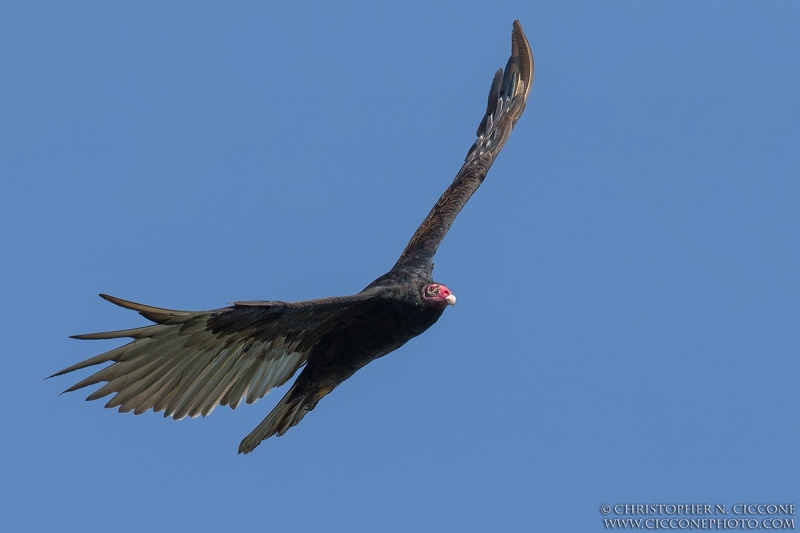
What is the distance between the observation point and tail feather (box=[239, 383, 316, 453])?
10.5 meters

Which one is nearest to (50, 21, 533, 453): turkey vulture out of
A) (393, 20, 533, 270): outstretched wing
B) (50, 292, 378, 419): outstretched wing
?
(50, 292, 378, 419): outstretched wing

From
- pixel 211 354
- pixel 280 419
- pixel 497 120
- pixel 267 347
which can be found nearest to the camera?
pixel 211 354

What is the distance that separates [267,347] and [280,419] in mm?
882

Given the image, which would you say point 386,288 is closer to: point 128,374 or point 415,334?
point 415,334

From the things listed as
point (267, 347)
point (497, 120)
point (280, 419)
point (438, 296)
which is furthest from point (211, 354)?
point (497, 120)

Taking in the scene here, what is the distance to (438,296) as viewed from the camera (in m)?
10.1

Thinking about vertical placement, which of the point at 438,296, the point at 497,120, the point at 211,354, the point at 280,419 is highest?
the point at 497,120

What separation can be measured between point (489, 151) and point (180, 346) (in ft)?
17.3

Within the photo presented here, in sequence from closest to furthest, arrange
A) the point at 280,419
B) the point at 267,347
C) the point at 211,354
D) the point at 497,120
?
the point at 211,354, the point at 267,347, the point at 280,419, the point at 497,120

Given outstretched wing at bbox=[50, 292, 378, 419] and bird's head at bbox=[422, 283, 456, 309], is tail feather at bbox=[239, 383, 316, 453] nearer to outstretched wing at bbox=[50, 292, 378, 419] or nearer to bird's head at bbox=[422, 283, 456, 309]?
outstretched wing at bbox=[50, 292, 378, 419]

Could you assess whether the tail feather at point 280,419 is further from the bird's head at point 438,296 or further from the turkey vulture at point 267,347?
the bird's head at point 438,296

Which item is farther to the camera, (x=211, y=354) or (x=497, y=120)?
(x=497, y=120)

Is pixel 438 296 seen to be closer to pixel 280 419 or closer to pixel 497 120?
pixel 280 419

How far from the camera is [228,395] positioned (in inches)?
396
